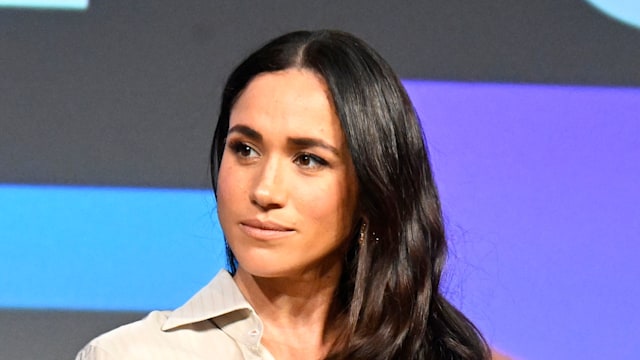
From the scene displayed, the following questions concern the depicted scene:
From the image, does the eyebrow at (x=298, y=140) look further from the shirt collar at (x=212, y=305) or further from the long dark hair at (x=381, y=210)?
the shirt collar at (x=212, y=305)

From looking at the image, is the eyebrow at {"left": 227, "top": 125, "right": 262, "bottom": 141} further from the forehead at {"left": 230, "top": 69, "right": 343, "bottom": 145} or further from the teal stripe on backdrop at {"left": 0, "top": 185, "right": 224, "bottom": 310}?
the teal stripe on backdrop at {"left": 0, "top": 185, "right": 224, "bottom": 310}

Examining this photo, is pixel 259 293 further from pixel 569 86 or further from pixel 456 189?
pixel 569 86

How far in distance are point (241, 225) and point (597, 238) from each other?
107 centimetres

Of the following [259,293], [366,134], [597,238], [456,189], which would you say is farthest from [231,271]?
[597,238]

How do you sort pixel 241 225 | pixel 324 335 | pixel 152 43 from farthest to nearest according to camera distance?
pixel 152 43
pixel 324 335
pixel 241 225

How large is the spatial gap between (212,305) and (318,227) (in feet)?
0.58

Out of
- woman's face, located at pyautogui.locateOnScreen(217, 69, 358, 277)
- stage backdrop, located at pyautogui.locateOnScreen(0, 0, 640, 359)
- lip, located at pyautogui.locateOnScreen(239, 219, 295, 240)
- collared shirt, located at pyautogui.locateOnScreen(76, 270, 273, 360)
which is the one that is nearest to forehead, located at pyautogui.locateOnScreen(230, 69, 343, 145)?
woman's face, located at pyautogui.locateOnScreen(217, 69, 358, 277)

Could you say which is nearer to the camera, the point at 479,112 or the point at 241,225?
the point at 241,225

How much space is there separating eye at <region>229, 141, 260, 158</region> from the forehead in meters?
0.03

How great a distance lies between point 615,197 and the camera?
246cm

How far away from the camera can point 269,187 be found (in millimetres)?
1564

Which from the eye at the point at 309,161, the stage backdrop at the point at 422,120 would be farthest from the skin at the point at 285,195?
the stage backdrop at the point at 422,120

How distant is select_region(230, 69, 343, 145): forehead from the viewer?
1.61 metres

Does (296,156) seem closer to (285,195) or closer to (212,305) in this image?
(285,195)
